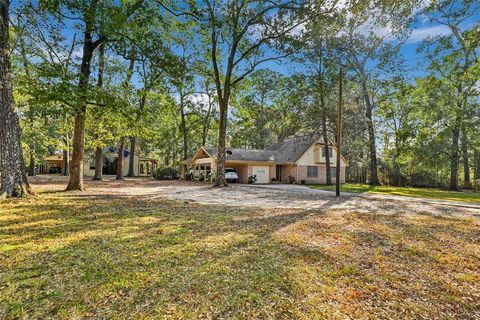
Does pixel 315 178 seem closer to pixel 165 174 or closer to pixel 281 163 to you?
pixel 281 163

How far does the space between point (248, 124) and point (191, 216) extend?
31.9 meters

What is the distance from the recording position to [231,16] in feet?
58.0

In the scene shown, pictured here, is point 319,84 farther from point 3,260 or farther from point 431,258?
point 3,260

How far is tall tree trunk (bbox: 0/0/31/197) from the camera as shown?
Answer: 26.8 feet

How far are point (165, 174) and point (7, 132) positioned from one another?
2260 cm

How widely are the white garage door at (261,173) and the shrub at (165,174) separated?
1080 centimetres

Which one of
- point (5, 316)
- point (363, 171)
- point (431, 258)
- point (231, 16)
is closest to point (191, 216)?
point (5, 316)

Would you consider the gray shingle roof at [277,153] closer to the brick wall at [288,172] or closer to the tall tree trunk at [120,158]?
the brick wall at [288,172]

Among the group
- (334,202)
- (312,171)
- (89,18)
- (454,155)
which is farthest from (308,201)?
(454,155)

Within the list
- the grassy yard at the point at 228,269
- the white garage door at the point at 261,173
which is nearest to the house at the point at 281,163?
the white garage door at the point at 261,173

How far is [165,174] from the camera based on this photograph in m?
30.6

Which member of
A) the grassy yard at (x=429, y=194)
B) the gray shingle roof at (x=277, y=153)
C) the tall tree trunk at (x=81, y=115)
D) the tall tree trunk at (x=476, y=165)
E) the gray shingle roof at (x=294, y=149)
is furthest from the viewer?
the tall tree trunk at (x=476, y=165)

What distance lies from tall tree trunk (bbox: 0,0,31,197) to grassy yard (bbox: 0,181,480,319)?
7.97 feet

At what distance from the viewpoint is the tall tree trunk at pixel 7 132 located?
8.18 m
